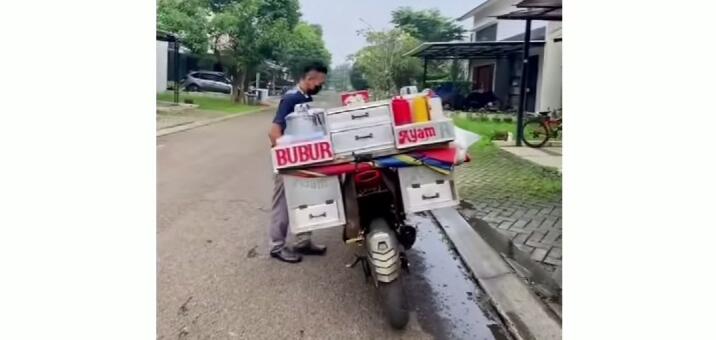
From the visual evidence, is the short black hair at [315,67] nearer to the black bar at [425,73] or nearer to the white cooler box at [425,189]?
the black bar at [425,73]

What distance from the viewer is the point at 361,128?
6.49 ft

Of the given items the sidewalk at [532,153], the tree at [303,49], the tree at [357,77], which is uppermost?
the tree at [303,49]

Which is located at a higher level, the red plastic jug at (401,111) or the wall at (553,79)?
the wall at (553,79)

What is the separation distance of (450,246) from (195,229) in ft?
4.33

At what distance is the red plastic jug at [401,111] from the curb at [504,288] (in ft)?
2.83

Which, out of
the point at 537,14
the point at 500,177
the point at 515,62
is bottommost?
the point at 500,177

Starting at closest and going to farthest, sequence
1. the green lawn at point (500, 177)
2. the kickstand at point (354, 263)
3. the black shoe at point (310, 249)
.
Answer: the kickstand at point (354, 263)
the black shoe at point (310, 249)
the green lawn at point (500, 177)

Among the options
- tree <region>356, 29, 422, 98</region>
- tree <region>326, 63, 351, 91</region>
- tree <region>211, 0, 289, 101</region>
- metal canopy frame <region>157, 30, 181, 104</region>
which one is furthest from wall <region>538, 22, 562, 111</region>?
metal canopy frame <region>157, 30, 181, 104</region>

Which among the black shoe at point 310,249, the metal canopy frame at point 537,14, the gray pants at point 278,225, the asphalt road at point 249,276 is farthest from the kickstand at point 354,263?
the metal canopy frame at point 537,14

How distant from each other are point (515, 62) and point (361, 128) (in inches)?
123

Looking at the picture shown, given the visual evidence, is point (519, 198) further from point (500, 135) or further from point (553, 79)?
point (553, 79)

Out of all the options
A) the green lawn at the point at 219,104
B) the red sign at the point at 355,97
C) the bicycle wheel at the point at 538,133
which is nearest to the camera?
the red sign at the point at 355,97

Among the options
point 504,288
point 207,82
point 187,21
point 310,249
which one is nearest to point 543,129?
point 504,288

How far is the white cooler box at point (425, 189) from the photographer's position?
Result: 6.61 ft
